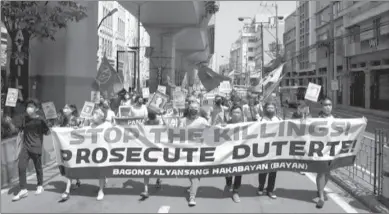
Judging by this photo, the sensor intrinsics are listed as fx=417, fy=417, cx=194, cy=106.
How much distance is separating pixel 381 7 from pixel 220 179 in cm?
2817

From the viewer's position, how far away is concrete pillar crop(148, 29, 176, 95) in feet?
136

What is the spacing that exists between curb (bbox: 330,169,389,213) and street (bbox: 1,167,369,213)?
109 millimetres

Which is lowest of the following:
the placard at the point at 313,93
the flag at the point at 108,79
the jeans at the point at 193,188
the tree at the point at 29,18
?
the jeans at the point at 193,188

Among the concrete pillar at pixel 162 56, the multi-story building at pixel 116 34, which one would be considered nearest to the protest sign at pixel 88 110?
the concrete pillar at pixel 162 56

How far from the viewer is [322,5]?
53.5m

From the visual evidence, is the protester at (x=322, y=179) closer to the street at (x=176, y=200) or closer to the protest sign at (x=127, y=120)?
the street at (x=176, y=200)

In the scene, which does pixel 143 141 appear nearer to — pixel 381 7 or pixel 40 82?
pixel 40 82

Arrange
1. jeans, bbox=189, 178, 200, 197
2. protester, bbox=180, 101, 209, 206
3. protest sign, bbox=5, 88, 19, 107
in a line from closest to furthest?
jeans, bbox=189, 178, 200, 197 → protester, bbox=180, 101, 209, 206 → protest sign, bbox=5, 88, 19, 107

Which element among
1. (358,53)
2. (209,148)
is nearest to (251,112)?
(209,148)

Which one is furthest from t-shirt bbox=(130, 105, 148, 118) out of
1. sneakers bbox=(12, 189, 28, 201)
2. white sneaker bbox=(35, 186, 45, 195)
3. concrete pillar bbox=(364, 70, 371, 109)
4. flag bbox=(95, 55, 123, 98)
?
concrete pillar bbox=(364, 70, 371, 109)

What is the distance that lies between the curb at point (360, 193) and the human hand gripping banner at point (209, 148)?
0.57 meters

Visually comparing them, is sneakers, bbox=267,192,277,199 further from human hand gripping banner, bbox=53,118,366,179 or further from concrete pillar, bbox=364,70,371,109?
concrete pillar, bbox=364,70,371,109

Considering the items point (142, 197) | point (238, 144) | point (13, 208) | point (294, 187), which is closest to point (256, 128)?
point (238, 144)

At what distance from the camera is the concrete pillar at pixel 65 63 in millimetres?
16188
